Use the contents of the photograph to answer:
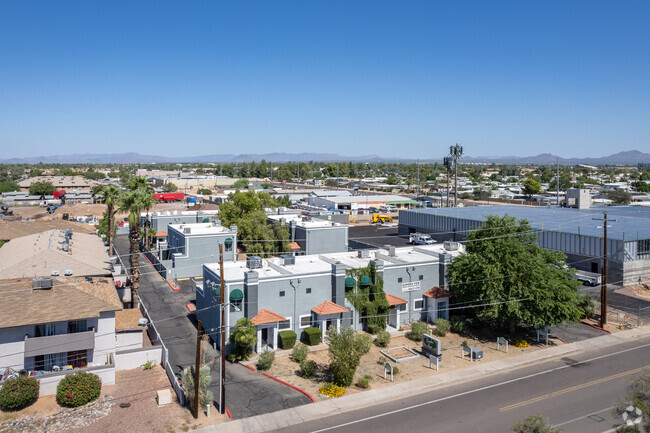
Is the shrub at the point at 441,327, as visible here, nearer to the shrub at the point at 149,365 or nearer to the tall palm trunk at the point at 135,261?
the shrub at the point at 149,365

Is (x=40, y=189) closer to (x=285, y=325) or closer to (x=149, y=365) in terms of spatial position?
(x=149, y=365)

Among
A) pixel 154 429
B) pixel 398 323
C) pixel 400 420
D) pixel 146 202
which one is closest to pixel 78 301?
pixel 154 429

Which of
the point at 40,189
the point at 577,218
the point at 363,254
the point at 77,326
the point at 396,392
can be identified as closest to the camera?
the point at 396,392

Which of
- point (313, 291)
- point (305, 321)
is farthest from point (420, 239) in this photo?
point (305, 321)

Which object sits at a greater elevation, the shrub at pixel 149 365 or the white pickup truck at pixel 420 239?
the white pickup truck at pixel 420 239

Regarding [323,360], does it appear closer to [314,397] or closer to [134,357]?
[314,397]

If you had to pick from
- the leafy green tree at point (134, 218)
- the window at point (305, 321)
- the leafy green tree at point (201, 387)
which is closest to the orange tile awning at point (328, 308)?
the window at point (305, 321)
